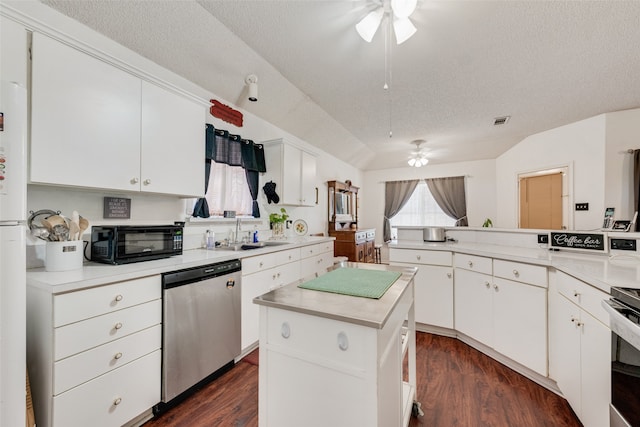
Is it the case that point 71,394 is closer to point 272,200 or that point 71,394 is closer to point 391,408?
point 391,408

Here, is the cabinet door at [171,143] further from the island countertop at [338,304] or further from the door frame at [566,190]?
the door frame at [566,190]

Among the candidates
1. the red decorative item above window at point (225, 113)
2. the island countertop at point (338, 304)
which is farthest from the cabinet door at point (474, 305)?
the red decorative item above window at point (225, 113)

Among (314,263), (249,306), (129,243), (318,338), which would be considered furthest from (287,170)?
(318,338)

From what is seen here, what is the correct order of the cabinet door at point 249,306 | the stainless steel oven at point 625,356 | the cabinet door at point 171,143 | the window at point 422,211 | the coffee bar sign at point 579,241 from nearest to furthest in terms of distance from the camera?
the stainless steel oven at point 625,356
the cabinet door at point 171,143
the coffee bar sign at point 579,241
the cabinet door at point 249,306
the window at point 422,211

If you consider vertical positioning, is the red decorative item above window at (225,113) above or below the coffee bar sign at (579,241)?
above

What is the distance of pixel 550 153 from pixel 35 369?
5929 millimetres

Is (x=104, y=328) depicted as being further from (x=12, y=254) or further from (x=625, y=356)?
(x=625, y=356)

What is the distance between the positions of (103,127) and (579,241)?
3570 millimetres

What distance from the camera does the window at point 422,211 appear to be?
19.1 ft

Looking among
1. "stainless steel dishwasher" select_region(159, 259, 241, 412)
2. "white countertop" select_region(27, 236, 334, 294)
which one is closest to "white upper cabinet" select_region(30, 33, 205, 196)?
"white countertop" select_region(27, 236, 334, 294)

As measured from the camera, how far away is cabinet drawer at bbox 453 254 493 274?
2158 millimetres

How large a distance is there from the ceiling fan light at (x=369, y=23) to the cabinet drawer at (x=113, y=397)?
93.8 inches

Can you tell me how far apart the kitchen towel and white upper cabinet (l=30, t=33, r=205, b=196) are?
139cm

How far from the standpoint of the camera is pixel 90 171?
4.76ft
